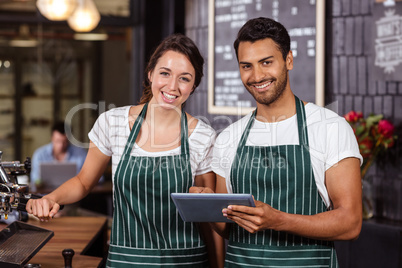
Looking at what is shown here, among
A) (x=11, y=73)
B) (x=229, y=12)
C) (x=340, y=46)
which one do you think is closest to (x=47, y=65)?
(x=11, y=73)

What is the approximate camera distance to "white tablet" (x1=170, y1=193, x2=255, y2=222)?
1.64 meters

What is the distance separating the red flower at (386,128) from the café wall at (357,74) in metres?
0.10

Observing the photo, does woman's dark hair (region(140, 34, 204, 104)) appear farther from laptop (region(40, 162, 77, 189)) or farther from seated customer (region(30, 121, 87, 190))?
seated customer (region(30, 121, 87, 190))

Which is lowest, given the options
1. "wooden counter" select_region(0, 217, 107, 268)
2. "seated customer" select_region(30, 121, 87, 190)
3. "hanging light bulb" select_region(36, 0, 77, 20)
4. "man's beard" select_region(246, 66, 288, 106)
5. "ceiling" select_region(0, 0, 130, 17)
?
"wooden counter" select_region(0, 217, 107, 268)

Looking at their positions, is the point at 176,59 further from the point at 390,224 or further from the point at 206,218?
the point at 390,224

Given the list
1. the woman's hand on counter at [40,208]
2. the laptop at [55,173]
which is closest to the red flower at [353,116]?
the woman's hand on counter at [40,208]

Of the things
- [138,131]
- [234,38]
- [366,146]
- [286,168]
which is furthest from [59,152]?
[286,168]

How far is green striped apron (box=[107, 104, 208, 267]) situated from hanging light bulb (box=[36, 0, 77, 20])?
11.3ft

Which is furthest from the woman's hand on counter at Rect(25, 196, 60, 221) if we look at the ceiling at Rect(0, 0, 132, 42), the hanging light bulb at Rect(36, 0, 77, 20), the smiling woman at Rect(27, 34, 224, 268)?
the ceiling at Rect(0, 0, 132, 42)

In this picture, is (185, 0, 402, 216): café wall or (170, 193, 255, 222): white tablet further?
(185, 0, 402, 216): café wall

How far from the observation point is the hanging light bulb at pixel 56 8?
16.8 ft

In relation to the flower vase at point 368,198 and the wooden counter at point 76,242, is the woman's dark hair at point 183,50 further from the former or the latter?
the flower vase at point 368,198

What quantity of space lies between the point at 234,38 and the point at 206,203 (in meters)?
3.05

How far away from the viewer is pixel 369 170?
11.2 ft
